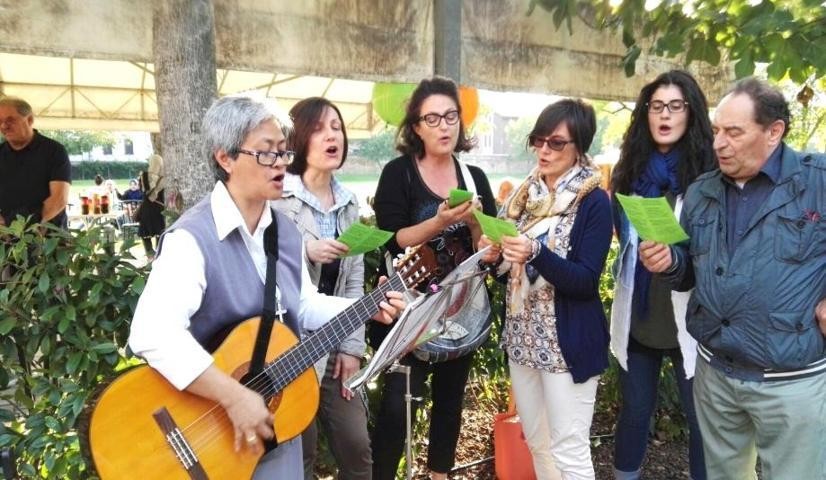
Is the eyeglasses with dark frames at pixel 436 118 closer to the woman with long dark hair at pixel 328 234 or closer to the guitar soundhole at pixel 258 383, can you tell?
the woman with long dark hair at pixel 328 234

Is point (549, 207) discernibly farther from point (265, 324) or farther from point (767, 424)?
point (265, 324)

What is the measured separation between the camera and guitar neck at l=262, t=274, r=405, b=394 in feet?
6.10

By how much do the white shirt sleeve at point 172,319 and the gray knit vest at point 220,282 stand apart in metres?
0.06

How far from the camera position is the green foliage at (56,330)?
2.20 metres

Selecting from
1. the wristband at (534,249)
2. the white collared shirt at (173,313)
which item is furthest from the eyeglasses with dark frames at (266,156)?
the wristband at (534,249)

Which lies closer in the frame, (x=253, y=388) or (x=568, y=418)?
(x=253, y=388)

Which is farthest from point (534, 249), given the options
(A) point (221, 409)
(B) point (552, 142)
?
(A) point (221, 409)

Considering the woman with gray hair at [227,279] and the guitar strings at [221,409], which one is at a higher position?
the woman with gray hair at [227,279]

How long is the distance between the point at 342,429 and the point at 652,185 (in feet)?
5.77

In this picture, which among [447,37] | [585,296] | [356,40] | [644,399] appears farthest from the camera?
[447,37]

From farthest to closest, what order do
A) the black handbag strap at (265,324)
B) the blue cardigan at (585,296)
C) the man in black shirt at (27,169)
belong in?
the man in black shirt at (27,169)
the blue cardigan at (585,296)
the black handbag strap at (265,324)

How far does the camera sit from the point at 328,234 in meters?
2.50

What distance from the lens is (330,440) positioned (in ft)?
8.29

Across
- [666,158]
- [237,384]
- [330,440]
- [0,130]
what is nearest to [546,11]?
[666,158]
